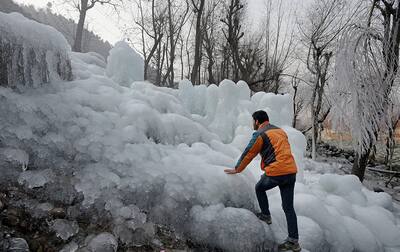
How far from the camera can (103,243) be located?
2.31 metres

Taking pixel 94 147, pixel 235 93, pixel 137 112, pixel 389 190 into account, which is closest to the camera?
pixel 94 147

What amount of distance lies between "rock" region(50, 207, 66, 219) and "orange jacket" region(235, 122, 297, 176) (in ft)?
6.05

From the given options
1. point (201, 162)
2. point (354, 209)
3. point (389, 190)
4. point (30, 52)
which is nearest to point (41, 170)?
point (30, 52)

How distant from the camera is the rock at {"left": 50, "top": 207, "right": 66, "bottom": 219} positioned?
2459 mm

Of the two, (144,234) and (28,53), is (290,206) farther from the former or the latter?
(28,53)

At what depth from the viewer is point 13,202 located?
7.87 ft

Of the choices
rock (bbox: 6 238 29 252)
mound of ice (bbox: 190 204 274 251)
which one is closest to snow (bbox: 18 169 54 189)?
rock (bbox: 6 238 29 252)

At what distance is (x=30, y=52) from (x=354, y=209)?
5266 mm

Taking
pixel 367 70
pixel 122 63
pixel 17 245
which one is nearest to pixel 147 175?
pixel 17 245

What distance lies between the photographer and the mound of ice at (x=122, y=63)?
621 cm

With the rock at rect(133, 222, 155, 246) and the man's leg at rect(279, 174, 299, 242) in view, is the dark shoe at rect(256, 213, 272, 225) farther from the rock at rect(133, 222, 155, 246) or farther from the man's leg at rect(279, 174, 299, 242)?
the rock at rect(133, 222, 155, 246)

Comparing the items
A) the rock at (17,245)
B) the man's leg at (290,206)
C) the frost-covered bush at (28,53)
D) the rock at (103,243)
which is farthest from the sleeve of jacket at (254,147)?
the frost-covered bush at (28,53)

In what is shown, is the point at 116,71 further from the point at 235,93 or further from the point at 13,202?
the point at 13,202

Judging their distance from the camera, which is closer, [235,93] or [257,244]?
[257,244]
